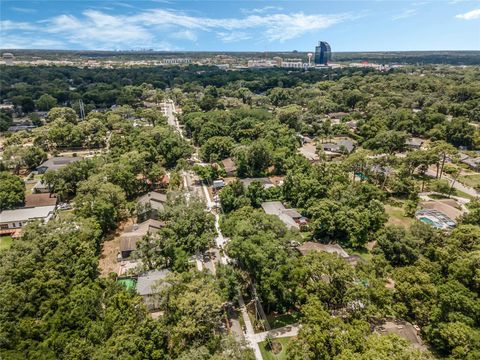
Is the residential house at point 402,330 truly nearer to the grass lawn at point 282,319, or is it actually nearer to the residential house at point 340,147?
the grass lawn at point 282,319

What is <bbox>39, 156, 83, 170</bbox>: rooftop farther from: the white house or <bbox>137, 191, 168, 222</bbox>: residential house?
<bbox>137, 191, 168, 222</bbox>: residential house

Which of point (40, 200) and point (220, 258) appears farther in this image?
point (40, 200)

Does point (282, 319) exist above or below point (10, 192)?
below

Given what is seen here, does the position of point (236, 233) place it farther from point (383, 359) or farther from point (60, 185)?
point (60, 185)

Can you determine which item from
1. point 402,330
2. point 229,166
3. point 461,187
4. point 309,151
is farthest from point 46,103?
point 461,187

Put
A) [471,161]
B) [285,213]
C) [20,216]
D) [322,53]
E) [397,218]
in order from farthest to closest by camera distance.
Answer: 1. [322,53]
2. [471,161]
3. [397,218]
4. [285,213]
5. [20,216]

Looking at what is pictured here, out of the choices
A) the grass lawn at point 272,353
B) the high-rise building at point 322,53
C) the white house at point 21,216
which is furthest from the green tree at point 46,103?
the high-rise building at point 322,53

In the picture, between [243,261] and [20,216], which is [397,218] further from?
[20,216]

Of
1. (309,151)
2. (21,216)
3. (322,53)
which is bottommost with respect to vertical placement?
(21,216)

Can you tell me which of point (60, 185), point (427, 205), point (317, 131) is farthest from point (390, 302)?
point (317, 131)
